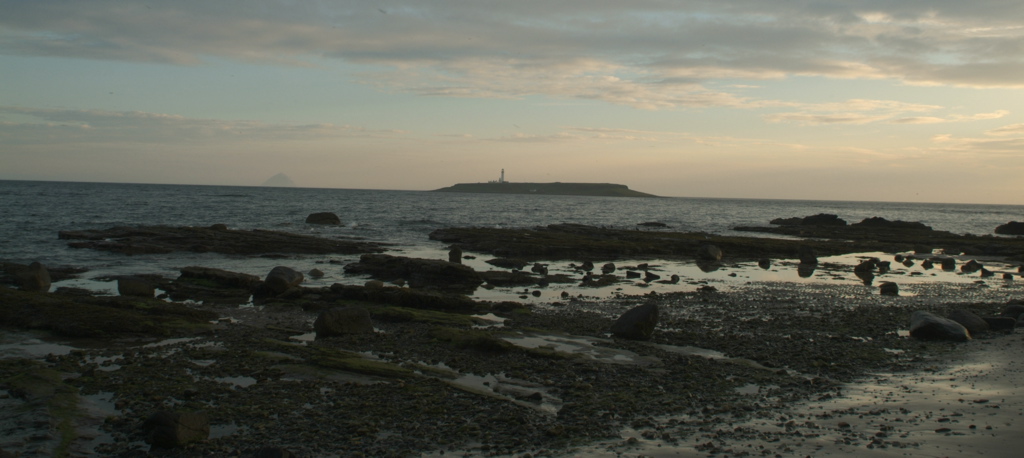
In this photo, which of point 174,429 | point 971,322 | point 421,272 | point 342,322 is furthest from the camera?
point 421,272

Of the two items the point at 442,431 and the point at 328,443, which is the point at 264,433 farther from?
the point at 442,431

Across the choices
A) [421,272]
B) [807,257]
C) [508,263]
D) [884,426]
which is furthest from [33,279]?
[807,257]

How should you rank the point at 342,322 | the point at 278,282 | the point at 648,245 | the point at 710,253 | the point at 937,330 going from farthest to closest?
the point at 648,245
the point at 710,253
the point at 278,282
the point at 937,330
the point at 342,322

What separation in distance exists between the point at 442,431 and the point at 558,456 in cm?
173

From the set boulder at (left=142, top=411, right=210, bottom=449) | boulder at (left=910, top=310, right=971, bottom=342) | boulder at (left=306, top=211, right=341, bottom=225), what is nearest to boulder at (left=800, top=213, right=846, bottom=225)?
boulder at (left=306, top=211, right=341, bottom=225)

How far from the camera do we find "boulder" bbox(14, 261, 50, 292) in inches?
829

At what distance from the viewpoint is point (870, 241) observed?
54000mm

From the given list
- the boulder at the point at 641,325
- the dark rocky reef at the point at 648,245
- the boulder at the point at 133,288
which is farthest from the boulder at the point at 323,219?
the boulder at the point at 641,325

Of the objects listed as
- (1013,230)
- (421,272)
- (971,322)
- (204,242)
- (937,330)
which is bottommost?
(421,272)

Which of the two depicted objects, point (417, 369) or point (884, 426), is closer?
point (884, 426)

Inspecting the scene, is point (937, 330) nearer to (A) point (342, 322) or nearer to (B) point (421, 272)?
(A) point (342, 322)

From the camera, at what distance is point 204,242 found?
3728cm

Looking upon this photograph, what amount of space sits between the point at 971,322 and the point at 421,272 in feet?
63.3

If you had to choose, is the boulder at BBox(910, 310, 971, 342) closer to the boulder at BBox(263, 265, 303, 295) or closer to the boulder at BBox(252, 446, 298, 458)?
the boulder at BBox(252, 446, 298, 458)
